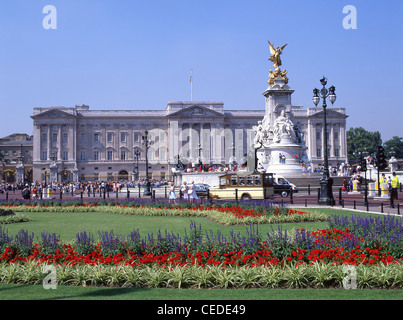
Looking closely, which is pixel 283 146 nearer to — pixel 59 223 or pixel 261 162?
pixel 261 162

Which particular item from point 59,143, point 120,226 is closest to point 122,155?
point 59,143

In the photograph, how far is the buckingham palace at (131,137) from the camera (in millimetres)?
105562

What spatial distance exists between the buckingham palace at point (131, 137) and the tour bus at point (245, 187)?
7715cm

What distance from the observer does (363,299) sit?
6.39 meters

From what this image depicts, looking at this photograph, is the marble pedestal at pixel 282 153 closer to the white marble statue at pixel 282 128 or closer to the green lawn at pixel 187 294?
the white marble statue at pixel 282 128

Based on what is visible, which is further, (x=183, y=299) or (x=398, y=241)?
(x=398, y=241)

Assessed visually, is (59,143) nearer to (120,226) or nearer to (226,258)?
(120,226)

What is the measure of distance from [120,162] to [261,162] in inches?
2652

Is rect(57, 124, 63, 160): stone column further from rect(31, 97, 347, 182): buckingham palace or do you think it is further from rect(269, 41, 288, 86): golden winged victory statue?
rect(269, 41, 288, 86): golden winged victory statue

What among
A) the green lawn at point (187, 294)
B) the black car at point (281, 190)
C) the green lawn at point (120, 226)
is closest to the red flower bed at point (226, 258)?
the green lawn at point (187, 294)

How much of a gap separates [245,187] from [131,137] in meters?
85.1

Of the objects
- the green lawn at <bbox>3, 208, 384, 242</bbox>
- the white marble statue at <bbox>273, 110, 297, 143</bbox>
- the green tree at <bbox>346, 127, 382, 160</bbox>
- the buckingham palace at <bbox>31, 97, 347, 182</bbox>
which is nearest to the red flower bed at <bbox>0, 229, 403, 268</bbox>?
the green lawn at <bbox>3, 208, 384, 242</bbox>
